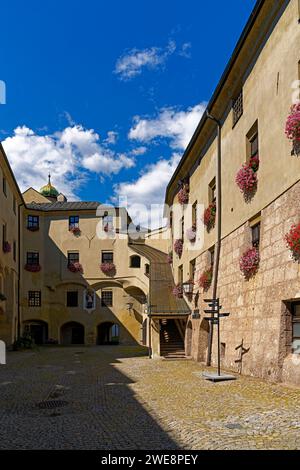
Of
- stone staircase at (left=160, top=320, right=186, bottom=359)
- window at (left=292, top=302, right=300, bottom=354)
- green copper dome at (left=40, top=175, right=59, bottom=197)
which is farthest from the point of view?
green copper dome at (left=40, top=175, right=59, bottom=197)

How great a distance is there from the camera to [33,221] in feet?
132

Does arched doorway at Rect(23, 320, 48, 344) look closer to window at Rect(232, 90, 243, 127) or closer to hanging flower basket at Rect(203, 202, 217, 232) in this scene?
hanging flower basket at Rect(203, 202, 217, 232)

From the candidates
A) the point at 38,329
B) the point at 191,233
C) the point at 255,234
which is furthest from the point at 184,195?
the point at 38,329

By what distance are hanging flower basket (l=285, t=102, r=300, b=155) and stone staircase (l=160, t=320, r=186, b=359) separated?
14.9m

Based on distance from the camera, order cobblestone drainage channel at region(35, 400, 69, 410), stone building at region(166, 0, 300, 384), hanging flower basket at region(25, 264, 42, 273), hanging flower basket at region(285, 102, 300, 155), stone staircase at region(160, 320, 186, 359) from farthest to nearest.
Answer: hanging flower basket at region(25, 264, 42, 273) < stone staircase at region(160, 320, 186, 359) < stone building at region(166, 0, 300, 384) < hanging flower basket at region(285, 102, 300, 155) < cobblestone drainage channel at region(35, 400, 69, 410)

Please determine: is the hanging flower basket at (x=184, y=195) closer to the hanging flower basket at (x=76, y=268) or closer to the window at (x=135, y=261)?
the window at (x=135, y=261)

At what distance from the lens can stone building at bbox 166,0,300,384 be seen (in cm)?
1204

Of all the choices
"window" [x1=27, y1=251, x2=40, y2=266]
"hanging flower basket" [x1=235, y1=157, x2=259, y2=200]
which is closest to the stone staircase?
"hanging flower basket" [x1=235, y1=157, x2=259, y2=200]

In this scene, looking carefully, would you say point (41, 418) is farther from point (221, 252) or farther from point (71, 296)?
point (71, 296)

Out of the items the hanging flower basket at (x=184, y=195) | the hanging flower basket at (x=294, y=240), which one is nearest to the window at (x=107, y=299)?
the hanging flower basket at (x=184, y=195)

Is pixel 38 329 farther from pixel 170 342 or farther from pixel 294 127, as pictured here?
pixel 294 127

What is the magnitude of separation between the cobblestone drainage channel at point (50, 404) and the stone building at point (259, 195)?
545 cm

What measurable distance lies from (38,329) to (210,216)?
25050 mm

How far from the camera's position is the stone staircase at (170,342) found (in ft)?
80.0
